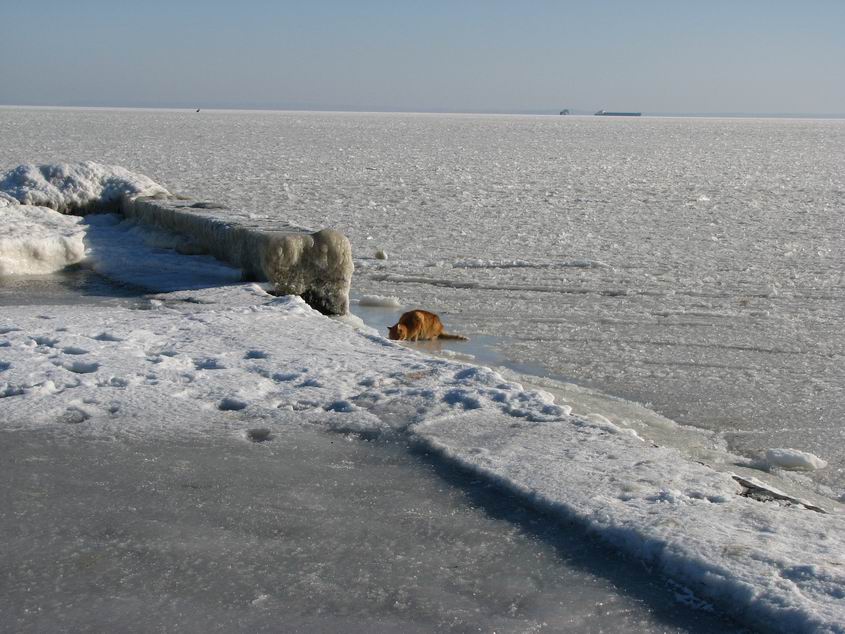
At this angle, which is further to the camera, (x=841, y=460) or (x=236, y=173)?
(x=236, y=173)

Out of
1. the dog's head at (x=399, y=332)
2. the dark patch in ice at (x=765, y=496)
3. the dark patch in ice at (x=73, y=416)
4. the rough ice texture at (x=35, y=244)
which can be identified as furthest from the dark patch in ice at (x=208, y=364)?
the rough ice texture at (x=35, y=244)

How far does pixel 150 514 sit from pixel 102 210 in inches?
276

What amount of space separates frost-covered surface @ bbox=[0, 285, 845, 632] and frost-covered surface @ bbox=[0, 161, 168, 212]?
373cm

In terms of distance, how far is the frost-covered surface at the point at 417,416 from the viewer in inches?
104

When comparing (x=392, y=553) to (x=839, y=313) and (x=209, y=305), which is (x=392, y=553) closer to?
(x=209, y=305)

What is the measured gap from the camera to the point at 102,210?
30.8 ft

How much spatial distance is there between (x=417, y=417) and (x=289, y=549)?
120cm

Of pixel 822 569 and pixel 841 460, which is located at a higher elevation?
pixel 822 569

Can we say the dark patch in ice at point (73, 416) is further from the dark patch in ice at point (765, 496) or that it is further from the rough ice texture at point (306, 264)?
the rough ice texture at point (306, 264)

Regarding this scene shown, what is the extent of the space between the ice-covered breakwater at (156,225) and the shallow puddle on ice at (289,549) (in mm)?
2844

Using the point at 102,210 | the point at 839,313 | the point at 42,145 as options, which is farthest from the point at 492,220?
the point at 42,145

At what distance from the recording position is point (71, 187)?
30.3 feet

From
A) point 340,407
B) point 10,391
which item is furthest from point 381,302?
point 10,391

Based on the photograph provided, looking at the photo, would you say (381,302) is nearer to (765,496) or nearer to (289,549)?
(765,496)
